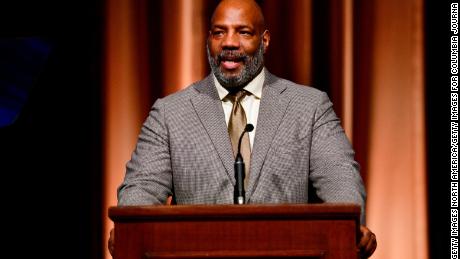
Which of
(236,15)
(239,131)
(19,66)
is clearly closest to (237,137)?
(239,131)

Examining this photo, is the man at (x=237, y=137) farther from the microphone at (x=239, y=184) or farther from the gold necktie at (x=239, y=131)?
the microphone at (x=239, y=184)

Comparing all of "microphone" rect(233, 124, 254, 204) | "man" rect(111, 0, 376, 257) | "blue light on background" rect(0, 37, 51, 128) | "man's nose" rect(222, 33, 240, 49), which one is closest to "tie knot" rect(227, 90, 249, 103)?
"man" rect(111, 0, 376, 257)

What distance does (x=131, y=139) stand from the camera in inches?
115

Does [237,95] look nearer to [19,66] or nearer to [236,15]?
[236,15]

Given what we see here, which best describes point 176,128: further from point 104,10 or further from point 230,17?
point 104,10

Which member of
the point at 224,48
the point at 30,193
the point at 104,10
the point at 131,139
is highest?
the point at 104,10

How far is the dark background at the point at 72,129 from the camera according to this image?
111 inches

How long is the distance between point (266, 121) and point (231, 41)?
28 centimetres

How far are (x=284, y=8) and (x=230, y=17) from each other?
547 mm

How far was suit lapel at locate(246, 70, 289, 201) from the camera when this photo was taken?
7.36ft

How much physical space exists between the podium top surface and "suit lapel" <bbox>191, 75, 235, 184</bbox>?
67 centimetres

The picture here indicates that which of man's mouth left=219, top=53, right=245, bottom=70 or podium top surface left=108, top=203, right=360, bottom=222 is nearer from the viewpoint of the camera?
podium top surface left=108, top=203, right=360, bottom=222

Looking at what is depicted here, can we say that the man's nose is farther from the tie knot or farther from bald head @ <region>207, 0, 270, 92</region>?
the tie knot

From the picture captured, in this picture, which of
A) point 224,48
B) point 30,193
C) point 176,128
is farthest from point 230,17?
point 30,193
